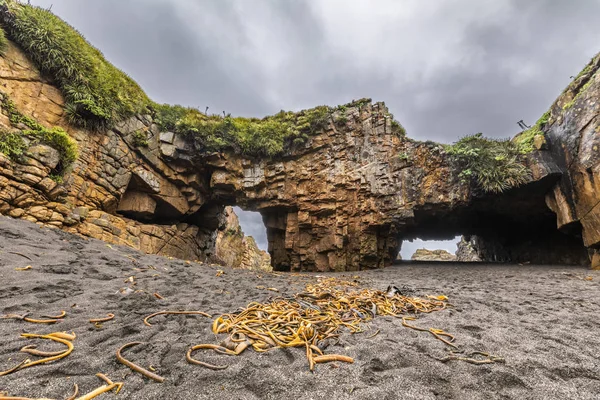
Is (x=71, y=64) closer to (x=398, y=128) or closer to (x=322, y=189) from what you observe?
(x=322, y=189)

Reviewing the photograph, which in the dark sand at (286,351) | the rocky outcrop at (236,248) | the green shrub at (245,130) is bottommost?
the dark sand at (286,351)

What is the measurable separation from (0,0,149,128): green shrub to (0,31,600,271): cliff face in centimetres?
38

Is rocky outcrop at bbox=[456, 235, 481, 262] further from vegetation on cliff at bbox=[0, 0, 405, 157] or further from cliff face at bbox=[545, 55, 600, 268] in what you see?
vegetation on cliff at bbox=[0, 0, 405, 157]

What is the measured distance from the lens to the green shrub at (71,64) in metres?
7.16

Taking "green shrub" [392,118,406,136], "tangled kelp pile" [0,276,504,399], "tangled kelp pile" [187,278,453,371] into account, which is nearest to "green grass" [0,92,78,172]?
"tangled kelp pile" [0,276,504,399]

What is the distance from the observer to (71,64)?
7.81m

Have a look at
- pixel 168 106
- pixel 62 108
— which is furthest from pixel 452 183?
pixel 62 108

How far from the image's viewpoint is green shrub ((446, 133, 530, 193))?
817 cm

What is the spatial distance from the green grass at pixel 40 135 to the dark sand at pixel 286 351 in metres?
4.40

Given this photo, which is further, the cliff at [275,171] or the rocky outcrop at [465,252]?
the rocky outcrop at [465,252]

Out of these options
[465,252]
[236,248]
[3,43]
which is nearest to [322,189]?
[3,43]

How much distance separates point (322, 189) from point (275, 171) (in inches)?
90.9

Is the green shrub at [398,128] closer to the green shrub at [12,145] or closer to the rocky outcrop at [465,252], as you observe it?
the green shrub at [12,145]

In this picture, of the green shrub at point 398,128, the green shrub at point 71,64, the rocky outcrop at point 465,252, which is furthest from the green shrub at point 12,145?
the rocky outcrop at point 465,252
